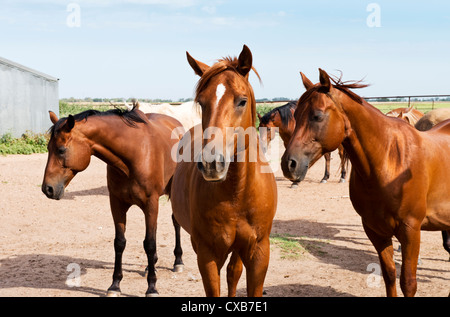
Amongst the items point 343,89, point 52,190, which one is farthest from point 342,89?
point 52,190

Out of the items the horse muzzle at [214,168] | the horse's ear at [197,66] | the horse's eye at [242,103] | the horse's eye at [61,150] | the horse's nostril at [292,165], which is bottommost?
the horse's eye at [61,150]

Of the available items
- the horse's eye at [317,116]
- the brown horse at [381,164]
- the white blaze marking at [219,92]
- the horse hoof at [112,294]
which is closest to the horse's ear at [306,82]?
the brown horse at [381,164]

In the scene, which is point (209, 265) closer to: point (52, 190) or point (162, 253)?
point (52, 190)

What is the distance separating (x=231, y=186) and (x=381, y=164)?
4.90 ft

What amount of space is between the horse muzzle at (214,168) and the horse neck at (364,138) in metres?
1.49

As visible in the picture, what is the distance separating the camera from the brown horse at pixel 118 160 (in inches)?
172

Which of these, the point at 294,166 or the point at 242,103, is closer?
the point at 242,103

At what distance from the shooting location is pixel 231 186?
110 inches

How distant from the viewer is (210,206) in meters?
2.83

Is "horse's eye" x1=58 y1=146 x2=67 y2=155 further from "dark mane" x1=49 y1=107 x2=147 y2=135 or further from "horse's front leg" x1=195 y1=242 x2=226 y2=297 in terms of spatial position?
"horse's front leg" x1=195 y1=242 x2=226 y2=297

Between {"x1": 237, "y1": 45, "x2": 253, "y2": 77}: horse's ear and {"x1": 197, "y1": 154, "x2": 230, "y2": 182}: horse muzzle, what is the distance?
0.71 meters
